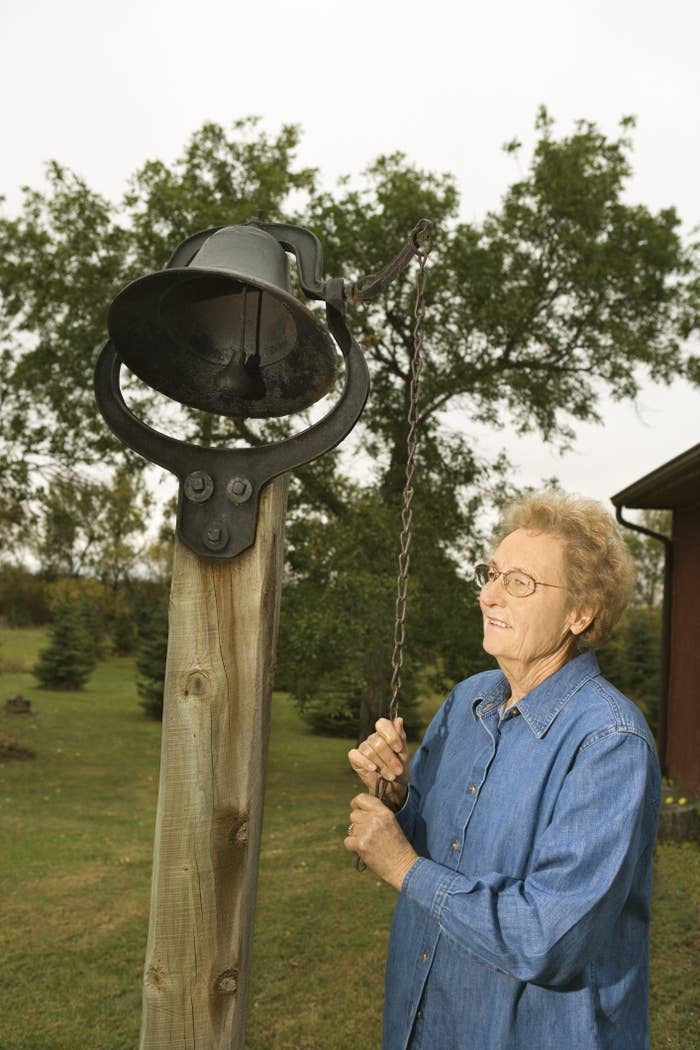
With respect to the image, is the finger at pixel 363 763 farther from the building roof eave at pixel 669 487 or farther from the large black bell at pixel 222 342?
the building roof eave at pixel 669 487

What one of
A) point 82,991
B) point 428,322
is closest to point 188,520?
point 82,991

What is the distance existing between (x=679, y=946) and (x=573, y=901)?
4.97m

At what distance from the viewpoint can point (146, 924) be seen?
22.8ft

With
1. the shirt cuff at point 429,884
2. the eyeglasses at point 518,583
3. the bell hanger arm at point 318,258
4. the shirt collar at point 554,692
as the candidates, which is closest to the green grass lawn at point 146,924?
the shirt cuff at point 429,884

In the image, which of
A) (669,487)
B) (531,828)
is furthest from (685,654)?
(531,828)

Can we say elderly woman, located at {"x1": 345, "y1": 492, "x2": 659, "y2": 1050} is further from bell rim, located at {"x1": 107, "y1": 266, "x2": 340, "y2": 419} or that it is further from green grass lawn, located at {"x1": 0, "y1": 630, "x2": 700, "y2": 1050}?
green grass lawn, located at {"x1": 0, "y1": 630, "x2": 700, "y2": 1050}

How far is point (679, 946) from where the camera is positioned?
237 inches

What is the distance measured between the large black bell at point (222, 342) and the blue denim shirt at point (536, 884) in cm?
93

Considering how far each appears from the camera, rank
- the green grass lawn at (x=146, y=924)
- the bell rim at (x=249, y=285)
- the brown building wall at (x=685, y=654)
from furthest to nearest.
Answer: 1. the brown building wall at (x=685, y=654)
2. the green grass lawn at (x=146, y=924)
3. the bell rim at (x=249, y=285)

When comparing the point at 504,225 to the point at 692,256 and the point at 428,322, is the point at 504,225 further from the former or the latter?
the point at 692,256

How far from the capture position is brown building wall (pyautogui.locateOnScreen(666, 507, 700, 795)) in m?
10.8

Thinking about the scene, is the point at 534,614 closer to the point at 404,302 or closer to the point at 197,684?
the point at 197,684

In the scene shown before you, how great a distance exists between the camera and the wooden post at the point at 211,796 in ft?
6.68

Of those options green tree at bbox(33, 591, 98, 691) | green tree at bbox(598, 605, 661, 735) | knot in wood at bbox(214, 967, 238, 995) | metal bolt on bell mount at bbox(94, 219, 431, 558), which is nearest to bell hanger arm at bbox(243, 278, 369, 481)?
metal bolt on bell mount at bbox(94, 219, 431, 558)
